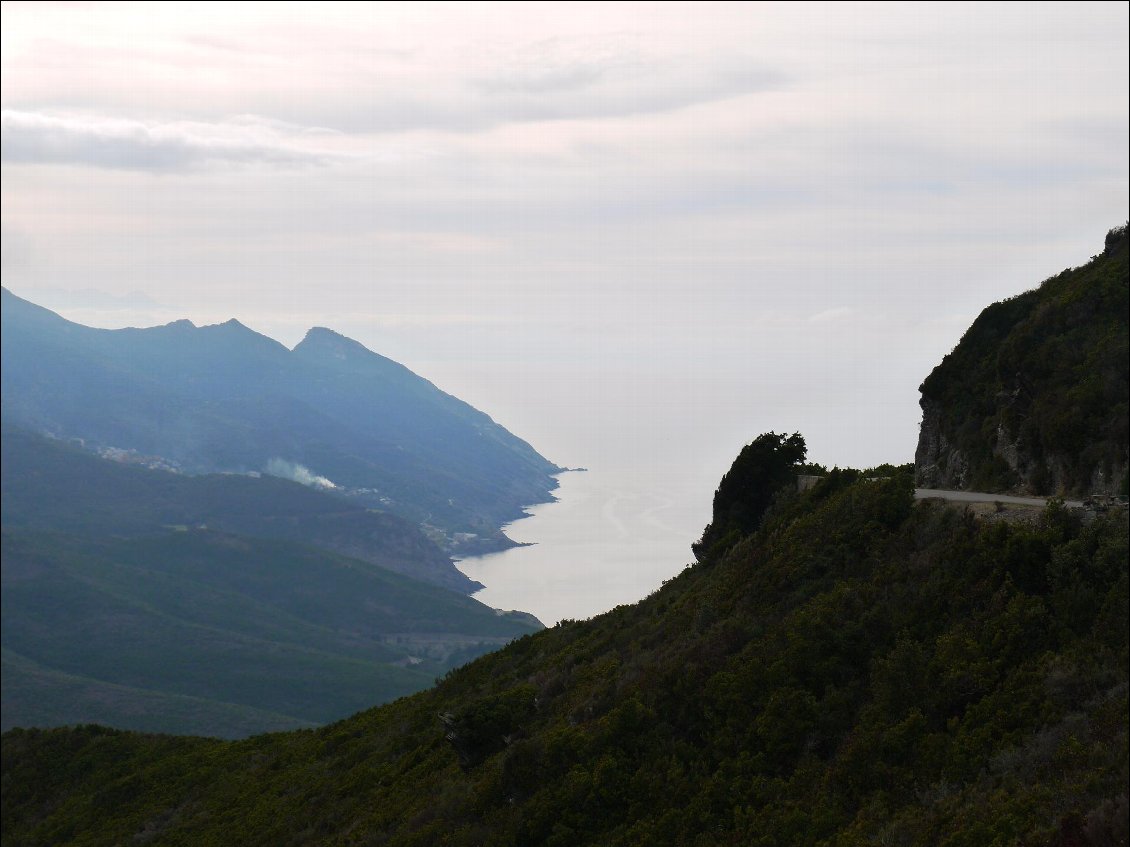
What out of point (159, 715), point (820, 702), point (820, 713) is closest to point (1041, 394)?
point (820, 702)

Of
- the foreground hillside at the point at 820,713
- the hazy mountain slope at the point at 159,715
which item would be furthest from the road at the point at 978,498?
the hazy mountain slope at the point at 159,715

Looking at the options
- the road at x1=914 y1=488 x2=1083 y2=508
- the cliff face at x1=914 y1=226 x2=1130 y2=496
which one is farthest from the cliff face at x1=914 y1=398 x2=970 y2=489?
the road at x1=914 y1=488 x2=1083 y2=508

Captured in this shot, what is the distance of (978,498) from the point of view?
24078mm

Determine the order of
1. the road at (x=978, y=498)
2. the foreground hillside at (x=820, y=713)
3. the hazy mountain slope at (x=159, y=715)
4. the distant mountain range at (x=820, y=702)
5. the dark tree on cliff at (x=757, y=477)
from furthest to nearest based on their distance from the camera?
the hazy mountain slope at (x=159, y=715) → the dark tree on cliff at (x=757, y=477) → the road at (x=978, y=498) → the distant mountain range at (x=820, y=702) → the foreground hillside at (x=820, y=713)

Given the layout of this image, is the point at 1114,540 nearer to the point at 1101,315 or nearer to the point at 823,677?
the point at 823,677

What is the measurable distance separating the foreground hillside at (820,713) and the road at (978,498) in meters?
0.56

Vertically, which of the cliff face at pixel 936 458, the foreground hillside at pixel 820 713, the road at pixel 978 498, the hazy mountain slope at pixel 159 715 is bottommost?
the hazy mountain slope at pixel 159 715

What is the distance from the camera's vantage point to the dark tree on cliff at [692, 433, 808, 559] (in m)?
35.0

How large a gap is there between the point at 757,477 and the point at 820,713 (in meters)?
15.5

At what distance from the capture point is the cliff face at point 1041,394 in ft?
74.6

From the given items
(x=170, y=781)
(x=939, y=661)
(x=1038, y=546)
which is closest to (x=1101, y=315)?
(x=1038, y=546)

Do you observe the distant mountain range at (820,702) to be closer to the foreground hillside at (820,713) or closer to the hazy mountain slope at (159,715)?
the foreground hillside at (820,713)

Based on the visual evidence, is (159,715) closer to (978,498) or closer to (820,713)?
(978,498)

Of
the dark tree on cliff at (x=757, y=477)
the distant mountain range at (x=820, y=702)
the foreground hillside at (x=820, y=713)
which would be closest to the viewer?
the foreground hillside at (x=820, y=713)
